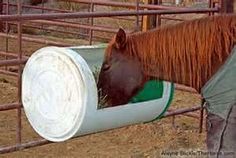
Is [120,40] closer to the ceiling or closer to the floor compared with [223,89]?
closer to the ceiling

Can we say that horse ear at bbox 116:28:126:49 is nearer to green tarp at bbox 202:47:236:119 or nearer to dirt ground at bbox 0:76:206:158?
green tarp at bbox 202:47:236:119

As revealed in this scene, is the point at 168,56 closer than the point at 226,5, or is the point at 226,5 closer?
the point at 168,56

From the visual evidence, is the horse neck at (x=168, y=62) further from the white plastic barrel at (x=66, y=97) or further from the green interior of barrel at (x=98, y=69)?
the white plastic barrel at (x=66, y=97)

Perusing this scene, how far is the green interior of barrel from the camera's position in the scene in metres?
3.08

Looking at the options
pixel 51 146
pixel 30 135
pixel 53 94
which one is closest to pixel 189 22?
pixel 53 94

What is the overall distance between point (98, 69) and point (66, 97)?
Answer: 229 mm

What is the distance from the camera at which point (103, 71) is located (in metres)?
3.02

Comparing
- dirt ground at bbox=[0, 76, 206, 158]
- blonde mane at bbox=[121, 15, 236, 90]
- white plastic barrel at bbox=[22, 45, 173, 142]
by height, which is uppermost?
blonde mane at bbox=[121, 15, 236, 90]

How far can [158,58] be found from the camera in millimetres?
2996

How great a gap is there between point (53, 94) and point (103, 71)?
298mm

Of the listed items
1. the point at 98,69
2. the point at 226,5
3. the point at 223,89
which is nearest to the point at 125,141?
the point at 226,5

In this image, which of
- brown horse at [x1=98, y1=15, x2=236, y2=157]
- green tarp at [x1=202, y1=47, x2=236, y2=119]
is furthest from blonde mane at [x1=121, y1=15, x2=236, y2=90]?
green tarp at [x1=202, y1=47, x2=236, y2=119]

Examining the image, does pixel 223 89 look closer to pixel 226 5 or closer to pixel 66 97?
pixel 66 97

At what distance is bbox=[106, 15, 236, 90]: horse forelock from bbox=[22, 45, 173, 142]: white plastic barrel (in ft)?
0.63
